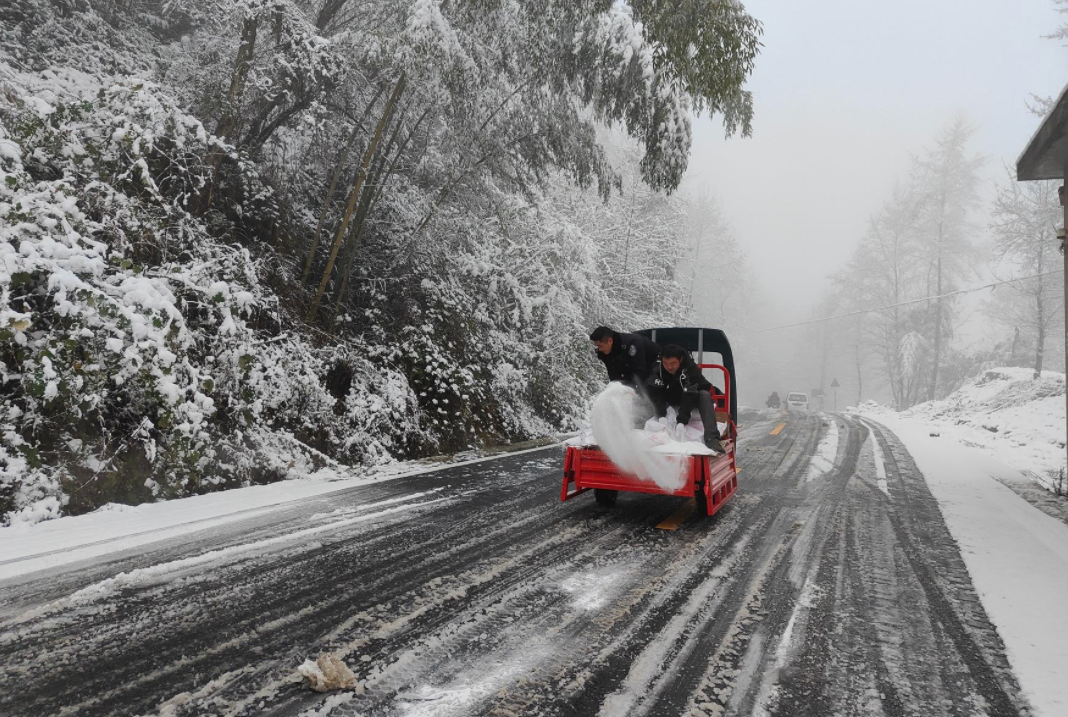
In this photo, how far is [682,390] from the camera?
19.4 ft

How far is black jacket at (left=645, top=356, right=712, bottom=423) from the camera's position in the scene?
18.8 ft

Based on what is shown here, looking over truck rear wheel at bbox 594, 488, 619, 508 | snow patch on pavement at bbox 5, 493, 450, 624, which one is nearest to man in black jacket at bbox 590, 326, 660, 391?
truck rear wheel at bbox 594, 488, 619, 508

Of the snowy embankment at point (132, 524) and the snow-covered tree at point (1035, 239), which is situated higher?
the snow-covered tree at point (1035, 239)

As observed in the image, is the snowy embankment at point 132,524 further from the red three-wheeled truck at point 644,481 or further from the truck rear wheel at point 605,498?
the truck rear wheel at point 605,498

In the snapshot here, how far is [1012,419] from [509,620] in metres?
18.3

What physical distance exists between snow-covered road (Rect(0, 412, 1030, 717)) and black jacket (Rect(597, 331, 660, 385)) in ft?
5.37

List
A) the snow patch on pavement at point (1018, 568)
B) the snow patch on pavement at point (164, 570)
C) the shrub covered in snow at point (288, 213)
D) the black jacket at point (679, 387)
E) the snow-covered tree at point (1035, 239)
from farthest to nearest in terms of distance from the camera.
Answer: the snow-covered tree at point (1035, 239), the black jacket at point (679, 387), the shrub covered in snow at point (288, 213), the snow patch on pavement at point (164, 570), the snow patch on pavement at point (1018, 568)

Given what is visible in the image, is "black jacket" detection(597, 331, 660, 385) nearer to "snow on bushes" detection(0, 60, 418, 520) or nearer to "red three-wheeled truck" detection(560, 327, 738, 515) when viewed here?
"red three-wheeled truck" detection(560, 327, 738, 515)

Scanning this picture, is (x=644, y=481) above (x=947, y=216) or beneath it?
beneath

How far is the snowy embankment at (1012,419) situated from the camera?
35.3ft

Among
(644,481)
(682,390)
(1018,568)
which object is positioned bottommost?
(1018,568)

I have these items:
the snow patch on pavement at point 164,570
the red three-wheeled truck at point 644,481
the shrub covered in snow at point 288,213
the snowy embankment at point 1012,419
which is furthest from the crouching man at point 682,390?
the snowy embankment at point 1012,419

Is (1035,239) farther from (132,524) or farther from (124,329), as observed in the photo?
(132,524)

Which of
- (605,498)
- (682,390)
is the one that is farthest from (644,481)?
(682,390)
